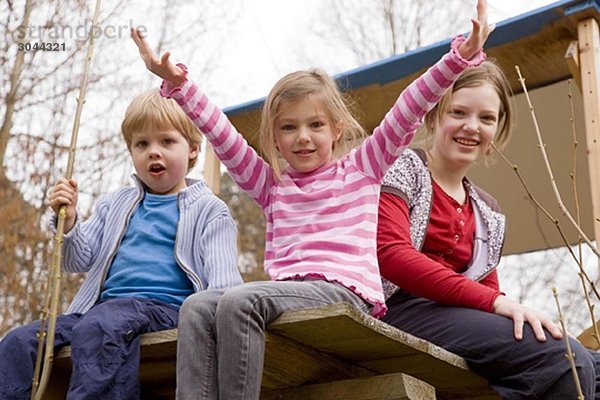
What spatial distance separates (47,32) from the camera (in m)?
8.80

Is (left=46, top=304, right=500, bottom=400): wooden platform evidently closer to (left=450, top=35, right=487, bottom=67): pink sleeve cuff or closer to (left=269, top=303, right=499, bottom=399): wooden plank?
(left=269, top=303, right=499, bottom=399): wooden plank

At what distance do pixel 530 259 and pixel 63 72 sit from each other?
616cm

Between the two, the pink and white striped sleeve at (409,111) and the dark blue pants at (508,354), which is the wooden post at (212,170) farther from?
the dark blue pants at (508,354)

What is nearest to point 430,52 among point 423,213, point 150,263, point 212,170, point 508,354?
point 212,170

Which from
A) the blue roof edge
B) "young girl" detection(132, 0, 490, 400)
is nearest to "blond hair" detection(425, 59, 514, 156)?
"young girl" detection(132, 0, 490, 400)

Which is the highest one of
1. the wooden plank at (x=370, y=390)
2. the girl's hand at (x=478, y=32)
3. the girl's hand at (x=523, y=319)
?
the girl's hand at (x=478, y=32)

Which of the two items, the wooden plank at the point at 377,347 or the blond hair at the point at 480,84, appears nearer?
the wooden plank at the point at 377,347

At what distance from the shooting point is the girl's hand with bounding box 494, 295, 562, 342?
241cm

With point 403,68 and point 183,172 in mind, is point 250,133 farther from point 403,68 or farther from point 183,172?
point 183,172

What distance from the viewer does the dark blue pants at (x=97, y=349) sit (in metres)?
2.29

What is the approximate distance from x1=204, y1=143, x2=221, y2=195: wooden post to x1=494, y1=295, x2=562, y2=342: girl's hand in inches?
107

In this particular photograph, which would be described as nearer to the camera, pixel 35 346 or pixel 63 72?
pixel 35 346

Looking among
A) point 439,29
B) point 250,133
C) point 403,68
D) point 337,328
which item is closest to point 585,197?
point 403,68

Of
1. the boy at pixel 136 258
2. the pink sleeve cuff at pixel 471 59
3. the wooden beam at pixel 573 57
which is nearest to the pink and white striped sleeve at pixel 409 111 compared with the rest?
the pink sleeve cuff at pixel 471 59
